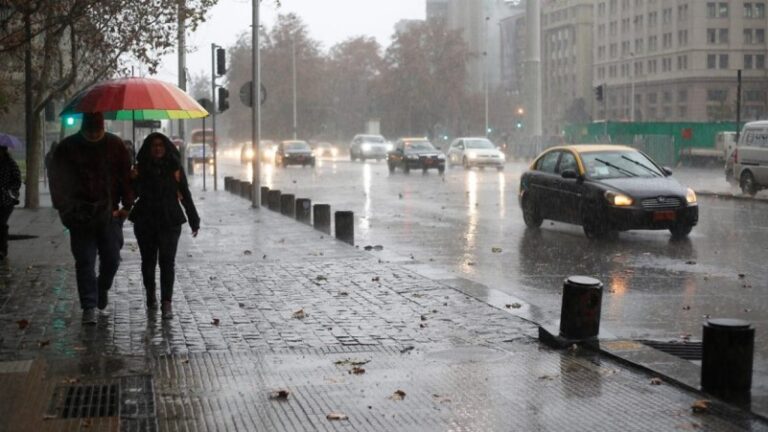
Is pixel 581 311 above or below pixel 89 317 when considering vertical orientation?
above

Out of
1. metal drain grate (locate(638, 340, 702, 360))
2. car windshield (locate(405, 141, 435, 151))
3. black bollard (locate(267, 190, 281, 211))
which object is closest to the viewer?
metal drain grate (locate(638, 340, 702, 360))

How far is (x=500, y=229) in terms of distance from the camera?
19703 millimetres

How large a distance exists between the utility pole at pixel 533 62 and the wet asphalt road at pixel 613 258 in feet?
135

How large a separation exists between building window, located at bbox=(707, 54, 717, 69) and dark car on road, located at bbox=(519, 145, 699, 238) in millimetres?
89433

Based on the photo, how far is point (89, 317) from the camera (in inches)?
367

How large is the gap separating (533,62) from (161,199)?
60129mm

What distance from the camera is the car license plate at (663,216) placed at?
1698 cm

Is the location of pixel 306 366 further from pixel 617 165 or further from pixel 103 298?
pixel 617 165

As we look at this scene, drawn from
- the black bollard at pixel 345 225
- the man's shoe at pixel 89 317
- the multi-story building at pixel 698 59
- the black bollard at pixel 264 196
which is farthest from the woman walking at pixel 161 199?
the multi-story building at pixel 698 59

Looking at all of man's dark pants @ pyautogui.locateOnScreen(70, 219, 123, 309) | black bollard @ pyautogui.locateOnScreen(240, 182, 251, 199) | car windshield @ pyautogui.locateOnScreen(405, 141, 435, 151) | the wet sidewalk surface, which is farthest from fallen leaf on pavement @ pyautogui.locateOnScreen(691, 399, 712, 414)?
car windshield @ pyautogui.locateOnScreen(405, 141, 435, 151)

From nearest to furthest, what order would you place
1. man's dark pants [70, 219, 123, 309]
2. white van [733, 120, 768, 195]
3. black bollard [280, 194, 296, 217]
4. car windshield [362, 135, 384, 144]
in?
man's dark pants [70, 219, 123, 309] < black bollard [280, 194, 296, 217] < white van [733, 120, 768, 195] < car windshield [362, 135, 384, 144]

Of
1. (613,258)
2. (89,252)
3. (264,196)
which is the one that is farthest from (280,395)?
(264,196)

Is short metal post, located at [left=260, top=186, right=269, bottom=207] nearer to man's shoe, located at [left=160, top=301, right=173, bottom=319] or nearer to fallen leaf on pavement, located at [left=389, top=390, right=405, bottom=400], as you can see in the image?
man's shoe, located at [left=160, top=301, right=173, bottom=319]

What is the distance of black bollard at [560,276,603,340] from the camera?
8414mm
